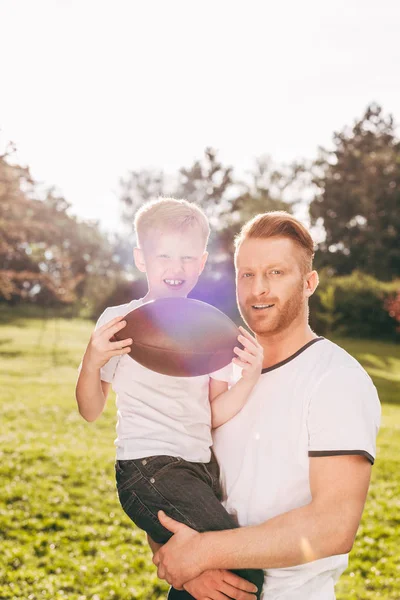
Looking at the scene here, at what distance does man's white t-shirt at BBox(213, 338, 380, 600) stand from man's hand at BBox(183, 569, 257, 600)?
0.13 m

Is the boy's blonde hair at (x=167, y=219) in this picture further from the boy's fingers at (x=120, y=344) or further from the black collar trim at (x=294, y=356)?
the black collar trim at (x=294, y=356)

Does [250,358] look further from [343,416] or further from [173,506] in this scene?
[173,506]

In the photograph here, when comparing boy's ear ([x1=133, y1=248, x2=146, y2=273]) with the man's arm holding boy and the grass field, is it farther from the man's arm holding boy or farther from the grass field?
the grass field

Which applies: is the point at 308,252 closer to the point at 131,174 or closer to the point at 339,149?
the point at 339,149

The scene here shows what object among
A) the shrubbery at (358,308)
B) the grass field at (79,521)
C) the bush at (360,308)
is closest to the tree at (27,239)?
the grass field at (79,521)

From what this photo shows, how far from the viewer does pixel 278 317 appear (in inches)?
100

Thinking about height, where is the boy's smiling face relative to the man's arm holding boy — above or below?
above

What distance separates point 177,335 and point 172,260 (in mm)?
459

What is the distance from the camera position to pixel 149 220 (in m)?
2.79

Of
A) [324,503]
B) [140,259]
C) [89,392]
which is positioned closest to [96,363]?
[89,392]

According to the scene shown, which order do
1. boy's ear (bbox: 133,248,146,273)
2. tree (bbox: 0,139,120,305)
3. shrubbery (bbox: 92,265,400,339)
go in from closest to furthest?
boy's ear (bbox: 133,248,146,273), tree (bbox: 0,139,120,305), shrubbery (bbox: 92,265,400,339)

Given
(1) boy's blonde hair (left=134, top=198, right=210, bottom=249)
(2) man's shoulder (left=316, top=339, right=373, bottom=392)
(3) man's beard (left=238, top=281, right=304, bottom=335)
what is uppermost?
(1) boy's blonde hair (left=134, top=198, right=210, bottom=249)

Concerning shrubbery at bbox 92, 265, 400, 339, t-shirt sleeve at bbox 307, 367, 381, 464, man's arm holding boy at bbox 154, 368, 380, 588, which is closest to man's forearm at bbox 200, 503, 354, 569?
man's arm holding boy at bbox 154, 368, 380, 588

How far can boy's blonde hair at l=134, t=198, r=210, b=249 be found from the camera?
2750mm
